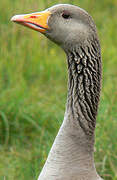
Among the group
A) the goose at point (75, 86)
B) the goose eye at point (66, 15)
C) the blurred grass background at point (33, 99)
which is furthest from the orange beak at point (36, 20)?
the blurred grass background at point (33, 99)

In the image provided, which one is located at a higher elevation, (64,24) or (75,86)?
(64,24)

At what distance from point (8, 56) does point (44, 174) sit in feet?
10.8

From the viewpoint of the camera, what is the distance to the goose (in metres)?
3.84

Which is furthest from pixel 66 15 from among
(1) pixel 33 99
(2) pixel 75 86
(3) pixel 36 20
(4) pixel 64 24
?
(1) pixel 33 99

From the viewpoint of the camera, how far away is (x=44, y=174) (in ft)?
12.5

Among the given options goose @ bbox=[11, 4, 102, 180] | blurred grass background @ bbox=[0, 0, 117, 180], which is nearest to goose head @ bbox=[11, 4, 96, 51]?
goose @ bbox=[11, 4, 102, 180]

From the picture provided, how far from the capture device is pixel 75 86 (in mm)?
4023

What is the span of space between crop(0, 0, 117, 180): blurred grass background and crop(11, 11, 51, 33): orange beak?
156 cm

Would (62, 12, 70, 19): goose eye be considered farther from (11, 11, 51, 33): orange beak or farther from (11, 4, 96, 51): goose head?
(11, 11, 51, 33): orange beak

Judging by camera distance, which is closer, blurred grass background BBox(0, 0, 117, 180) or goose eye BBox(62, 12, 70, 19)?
goose eye BBox(62, 12, 70, 19)

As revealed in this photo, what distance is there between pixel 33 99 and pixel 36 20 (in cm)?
269

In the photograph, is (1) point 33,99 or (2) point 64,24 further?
(1) point 33,99

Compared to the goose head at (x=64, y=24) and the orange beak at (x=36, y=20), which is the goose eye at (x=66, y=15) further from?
the orange beak at (x=36, y=20)

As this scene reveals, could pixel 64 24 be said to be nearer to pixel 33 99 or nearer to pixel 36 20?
pixel 36 20
